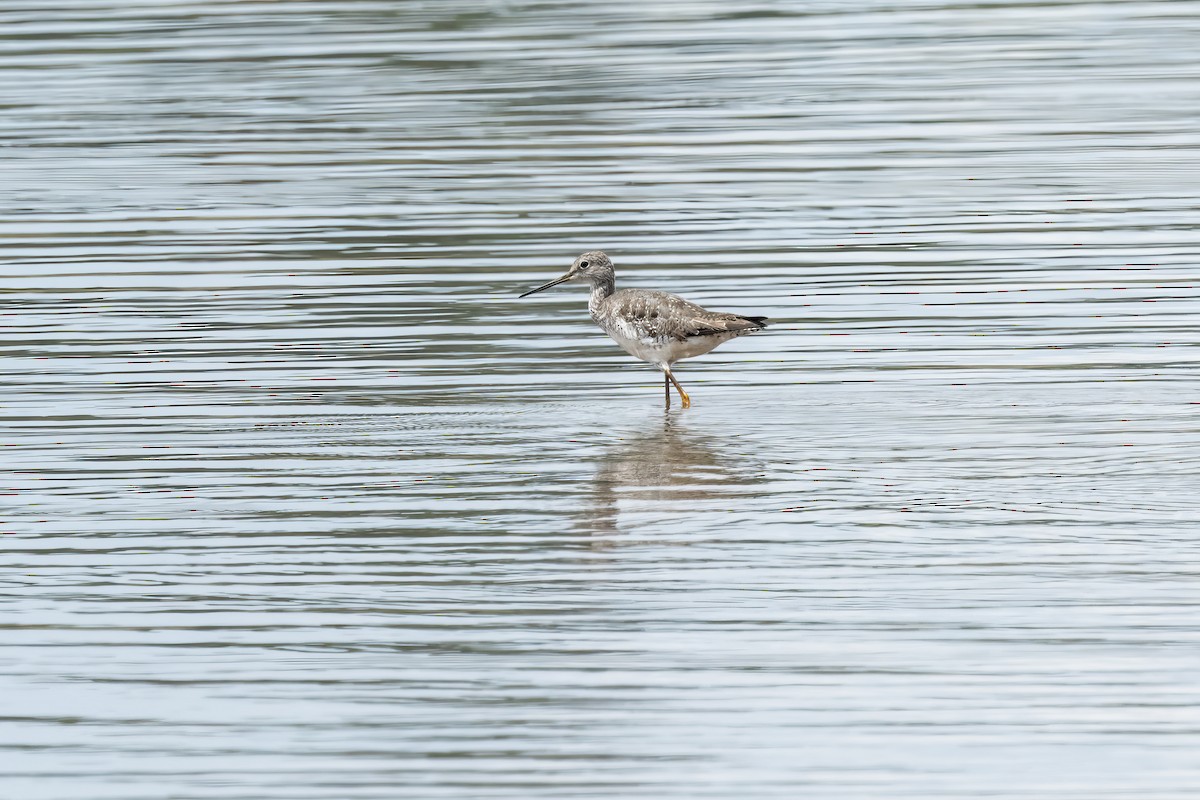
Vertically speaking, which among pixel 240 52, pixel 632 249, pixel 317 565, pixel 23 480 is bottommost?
pixel 317 565

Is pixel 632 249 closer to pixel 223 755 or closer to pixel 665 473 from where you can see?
pixel 665 473

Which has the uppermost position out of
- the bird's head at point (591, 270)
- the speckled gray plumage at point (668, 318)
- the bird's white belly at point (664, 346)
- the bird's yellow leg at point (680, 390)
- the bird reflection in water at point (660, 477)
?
the bird's head at point (591, 270)

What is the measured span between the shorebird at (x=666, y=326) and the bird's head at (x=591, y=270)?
25 cm

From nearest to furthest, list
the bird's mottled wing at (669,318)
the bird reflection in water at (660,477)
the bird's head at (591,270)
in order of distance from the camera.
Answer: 1. the bird reflection in water at (660,477)
2. the bird's mottled wing at (669,318)
3. the bird's head at (591,270)

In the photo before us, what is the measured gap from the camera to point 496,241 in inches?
634

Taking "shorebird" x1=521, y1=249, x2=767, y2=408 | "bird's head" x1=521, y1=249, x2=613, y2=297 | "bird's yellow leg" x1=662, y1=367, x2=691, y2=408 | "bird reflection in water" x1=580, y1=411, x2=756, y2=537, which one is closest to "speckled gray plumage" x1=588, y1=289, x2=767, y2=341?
"shorebird" x1=521, y1=249, x2=767, y2=408

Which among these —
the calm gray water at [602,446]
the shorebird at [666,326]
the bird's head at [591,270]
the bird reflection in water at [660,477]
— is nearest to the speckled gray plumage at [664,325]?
the shorebird at [666,326]

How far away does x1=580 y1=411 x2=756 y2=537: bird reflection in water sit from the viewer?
31.4ft

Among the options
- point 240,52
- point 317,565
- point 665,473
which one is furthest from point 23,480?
point 240,52

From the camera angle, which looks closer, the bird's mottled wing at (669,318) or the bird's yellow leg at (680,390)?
the bird's mottled wing at (669,318)

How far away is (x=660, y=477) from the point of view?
33.6 feet

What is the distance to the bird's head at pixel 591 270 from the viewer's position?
41.2ft

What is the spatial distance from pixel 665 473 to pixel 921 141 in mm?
9883

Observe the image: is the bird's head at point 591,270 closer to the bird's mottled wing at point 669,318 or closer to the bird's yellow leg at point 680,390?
the bird's mottled wing at point 669,318
